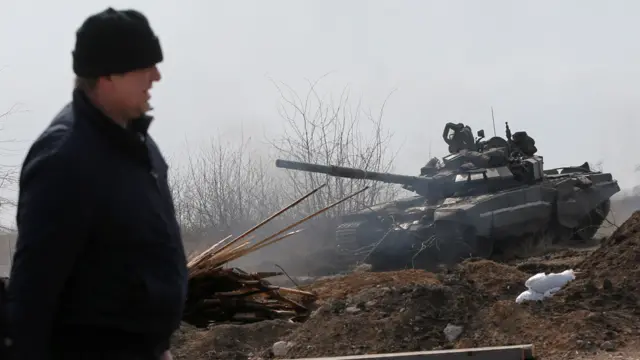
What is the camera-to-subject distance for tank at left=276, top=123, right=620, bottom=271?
15281mm

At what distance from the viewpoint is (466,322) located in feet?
23.3

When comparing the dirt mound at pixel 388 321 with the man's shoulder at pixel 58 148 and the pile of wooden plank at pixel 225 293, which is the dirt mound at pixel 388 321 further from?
the man's shoulder at pixel 58 148

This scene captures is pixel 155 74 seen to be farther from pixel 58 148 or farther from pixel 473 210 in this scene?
pixel 473 210

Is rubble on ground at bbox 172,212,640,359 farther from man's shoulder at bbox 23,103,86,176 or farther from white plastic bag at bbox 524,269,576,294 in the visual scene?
man's shoulder at bbox 23,103,86,176

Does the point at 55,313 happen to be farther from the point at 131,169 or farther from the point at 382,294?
the point at 382,294

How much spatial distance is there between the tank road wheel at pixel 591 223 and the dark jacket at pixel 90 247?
16.2 m

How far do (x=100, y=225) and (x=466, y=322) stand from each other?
16.9 ft

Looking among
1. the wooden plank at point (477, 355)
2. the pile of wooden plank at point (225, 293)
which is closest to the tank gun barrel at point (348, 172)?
the pile of wooden plank at point (225, 293)

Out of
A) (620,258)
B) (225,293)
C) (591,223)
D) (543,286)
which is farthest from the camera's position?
(591,223)

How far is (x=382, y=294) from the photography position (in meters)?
Result: 7.74

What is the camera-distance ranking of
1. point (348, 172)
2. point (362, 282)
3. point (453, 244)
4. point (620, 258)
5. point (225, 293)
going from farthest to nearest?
point (348, 172)
point (453, 244)
point (362, 282)
point (225, 293)
point (620, 258)

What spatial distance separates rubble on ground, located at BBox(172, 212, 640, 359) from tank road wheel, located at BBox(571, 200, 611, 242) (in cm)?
1034

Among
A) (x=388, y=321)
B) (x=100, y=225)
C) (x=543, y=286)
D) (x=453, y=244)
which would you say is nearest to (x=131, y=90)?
(x=100, y=225)

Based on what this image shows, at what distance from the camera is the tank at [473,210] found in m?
15.3
